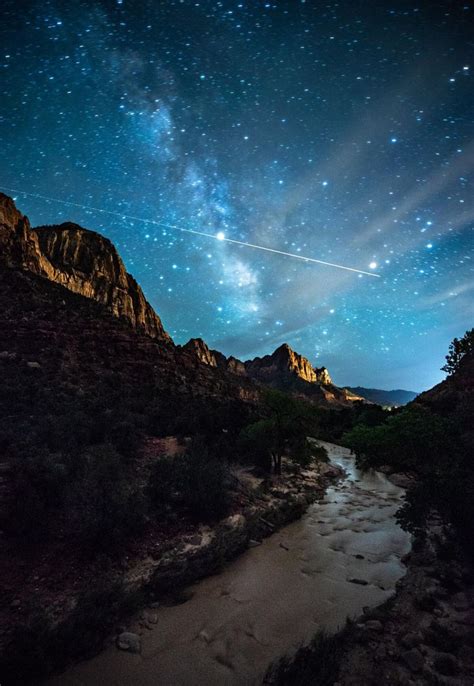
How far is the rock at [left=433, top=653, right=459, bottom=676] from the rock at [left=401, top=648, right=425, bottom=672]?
189mm

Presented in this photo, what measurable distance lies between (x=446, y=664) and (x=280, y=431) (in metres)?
11.2

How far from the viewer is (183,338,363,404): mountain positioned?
119 meters

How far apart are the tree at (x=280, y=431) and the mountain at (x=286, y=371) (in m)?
92.6

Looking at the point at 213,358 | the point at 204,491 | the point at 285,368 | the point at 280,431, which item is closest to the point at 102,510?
the point at 204,491

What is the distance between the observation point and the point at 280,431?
15.8 meters

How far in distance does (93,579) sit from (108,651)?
115 centimetres

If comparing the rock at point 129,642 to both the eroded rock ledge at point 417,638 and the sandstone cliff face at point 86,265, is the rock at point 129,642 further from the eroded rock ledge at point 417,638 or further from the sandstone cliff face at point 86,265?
the sandstone cliff face at point 86,265

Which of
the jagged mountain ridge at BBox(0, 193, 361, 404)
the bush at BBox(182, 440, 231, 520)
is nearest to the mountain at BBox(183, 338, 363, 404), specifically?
the jagged mountain ridge at BBox(0, 193, 361, 404)

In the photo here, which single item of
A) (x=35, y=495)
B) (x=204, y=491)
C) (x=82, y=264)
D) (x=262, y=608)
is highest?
(x=82, y=264)

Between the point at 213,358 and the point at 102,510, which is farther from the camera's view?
the point at 213,358

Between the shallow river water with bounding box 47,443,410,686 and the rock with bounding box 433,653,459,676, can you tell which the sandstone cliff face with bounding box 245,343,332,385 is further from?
the rock with bounding box 433,653,459,676

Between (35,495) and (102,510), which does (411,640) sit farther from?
(35,495)

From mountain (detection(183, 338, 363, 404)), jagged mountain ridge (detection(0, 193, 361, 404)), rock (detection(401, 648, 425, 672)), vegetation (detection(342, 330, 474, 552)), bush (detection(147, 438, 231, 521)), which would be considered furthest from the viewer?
mountain (detection(183, 338, 363, 404))

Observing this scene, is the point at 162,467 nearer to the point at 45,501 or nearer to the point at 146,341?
the point at 45,501
